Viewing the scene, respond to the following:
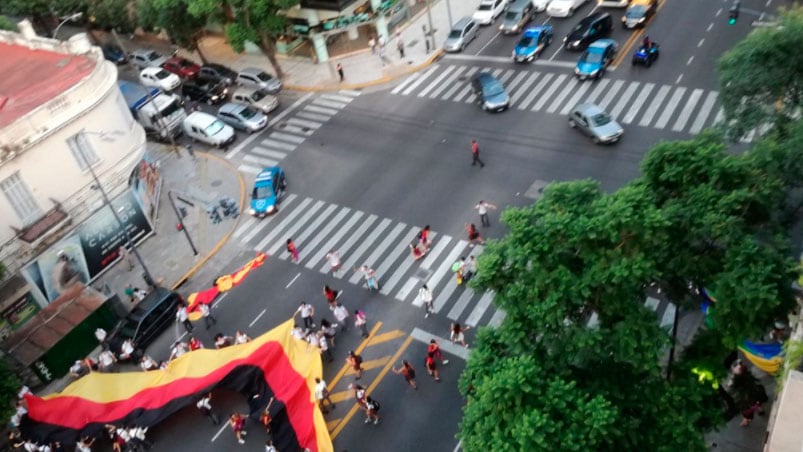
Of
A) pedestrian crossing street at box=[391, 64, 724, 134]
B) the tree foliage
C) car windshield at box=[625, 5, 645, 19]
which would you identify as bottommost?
pedestrian crossing street at box=[391, 64, 724, 134]

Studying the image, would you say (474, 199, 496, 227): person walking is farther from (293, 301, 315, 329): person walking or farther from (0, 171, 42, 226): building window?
(0, 171, 42, 226): building window

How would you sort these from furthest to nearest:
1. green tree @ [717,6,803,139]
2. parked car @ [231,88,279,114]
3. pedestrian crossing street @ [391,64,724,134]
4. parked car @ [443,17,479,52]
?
parked car @ [443,17,479,52] < parked car @ [231,88,279,114] < pedestrian crossing street @ [391,64,724,134] < green tree @ [717,6,803,139]

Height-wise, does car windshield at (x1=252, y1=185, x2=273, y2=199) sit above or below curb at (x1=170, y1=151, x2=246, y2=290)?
above

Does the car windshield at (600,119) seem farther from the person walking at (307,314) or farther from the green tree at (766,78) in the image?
the person walking at (307,314)

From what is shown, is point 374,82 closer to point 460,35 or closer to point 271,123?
point 460,35

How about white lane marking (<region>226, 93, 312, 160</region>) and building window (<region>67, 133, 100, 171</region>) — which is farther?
white lane marking (<region>226, 93, 312, 160</region>)

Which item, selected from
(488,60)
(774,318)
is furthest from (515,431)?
(488,60)

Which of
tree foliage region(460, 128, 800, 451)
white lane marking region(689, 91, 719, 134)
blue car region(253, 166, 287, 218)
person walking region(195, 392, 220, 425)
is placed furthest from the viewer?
blue car region(253, 166, 287, 218)

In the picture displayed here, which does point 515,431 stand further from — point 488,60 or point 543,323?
point 488,60

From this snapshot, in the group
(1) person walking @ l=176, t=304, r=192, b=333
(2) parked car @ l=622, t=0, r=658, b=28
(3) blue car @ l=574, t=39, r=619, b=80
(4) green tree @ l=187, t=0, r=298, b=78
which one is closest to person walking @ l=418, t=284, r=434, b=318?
(1) person walking @ l=176, t=304, r=192, b=333
